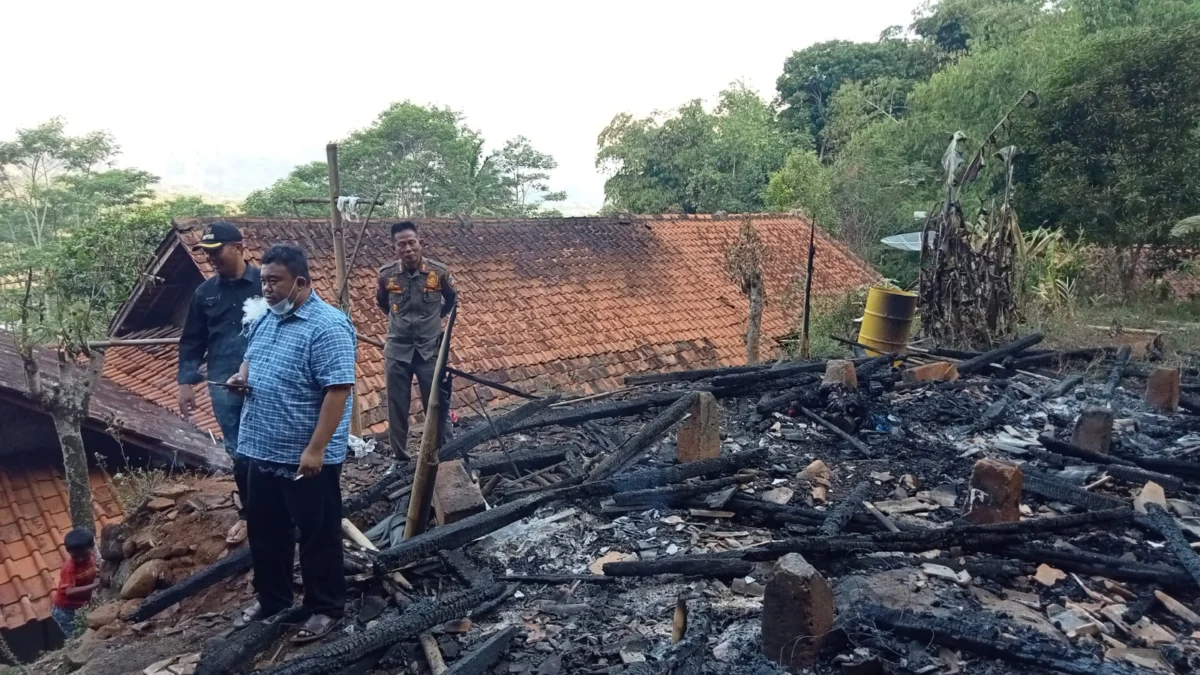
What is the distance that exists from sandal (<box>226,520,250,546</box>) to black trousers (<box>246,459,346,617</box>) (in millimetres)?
1063

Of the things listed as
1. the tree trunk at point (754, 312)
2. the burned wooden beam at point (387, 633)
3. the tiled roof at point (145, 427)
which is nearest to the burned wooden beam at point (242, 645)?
the burned wooden beam at point (387, 633)

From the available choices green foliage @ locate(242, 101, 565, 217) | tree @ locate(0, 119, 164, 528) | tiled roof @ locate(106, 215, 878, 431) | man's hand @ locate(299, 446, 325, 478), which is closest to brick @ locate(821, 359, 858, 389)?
tiled roof @ locate(106, 215, 878, 431)

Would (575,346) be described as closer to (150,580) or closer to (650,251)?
(650,251)

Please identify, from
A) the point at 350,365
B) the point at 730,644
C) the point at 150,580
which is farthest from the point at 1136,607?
the point at 150,580

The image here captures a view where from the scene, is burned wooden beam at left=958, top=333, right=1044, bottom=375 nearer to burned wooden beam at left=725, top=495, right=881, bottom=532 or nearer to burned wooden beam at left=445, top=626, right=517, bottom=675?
burned wooden beam at left=725, top=495, right=881, bottom=532

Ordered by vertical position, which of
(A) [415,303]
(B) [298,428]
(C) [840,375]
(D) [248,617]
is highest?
(A) [415,303]

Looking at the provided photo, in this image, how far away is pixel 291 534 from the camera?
3520 mm

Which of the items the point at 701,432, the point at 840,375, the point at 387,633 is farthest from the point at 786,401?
the point at 387,633

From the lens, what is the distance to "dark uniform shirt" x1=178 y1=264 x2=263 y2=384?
14.5ft

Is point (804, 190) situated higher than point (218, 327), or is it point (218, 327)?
point (804, 190)

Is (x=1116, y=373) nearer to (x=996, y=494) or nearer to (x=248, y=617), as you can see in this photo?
(x=996, y=494)

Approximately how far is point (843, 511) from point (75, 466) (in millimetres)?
5121

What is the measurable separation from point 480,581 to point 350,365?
1.35 m

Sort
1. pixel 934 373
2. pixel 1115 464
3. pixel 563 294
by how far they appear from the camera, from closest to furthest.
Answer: pixel 1115 464, pixel 934 373, pixel 563 294
